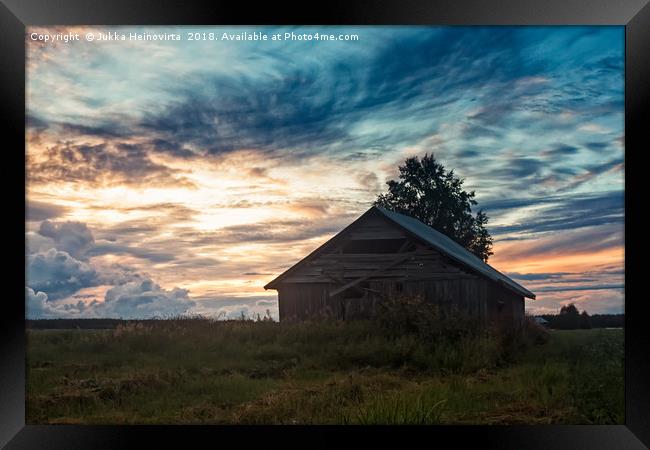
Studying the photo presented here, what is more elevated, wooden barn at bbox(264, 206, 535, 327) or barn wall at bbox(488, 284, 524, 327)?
wooden barn at bbox(264, 206, 535, 327)

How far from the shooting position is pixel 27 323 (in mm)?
7930

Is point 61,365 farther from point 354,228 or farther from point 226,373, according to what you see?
point 354,228

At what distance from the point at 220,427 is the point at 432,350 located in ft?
17.1

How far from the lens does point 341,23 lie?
7.61m

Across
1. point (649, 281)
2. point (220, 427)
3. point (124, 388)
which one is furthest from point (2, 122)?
point (649, 281)

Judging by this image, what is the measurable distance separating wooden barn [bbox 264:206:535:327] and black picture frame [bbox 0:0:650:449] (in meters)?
7.15

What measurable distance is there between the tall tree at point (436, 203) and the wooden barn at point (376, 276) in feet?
29.1

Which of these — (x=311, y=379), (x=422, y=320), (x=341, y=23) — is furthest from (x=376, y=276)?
(x=341, y=23)

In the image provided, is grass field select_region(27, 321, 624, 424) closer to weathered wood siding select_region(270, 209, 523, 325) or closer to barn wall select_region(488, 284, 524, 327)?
barn wall select_region(488, 284, 524, 327)

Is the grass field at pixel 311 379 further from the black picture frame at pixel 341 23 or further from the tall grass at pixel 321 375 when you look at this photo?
the black picture frame at pixel 341 23

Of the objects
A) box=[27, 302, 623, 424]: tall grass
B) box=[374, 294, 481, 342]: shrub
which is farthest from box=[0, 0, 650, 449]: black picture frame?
box=[374, 294, 481, 342]: shrub

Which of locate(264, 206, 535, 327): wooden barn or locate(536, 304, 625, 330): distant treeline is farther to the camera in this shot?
locate(264, 206, 535, 327): wooden barn

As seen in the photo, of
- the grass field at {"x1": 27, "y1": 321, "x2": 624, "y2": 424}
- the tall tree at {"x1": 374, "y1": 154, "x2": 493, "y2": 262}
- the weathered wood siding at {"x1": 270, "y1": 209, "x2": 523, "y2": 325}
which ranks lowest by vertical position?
the grass field at {"x1": 27, "y1": 321, "x2": 624, "y2": 424}

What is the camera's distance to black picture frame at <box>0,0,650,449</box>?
24.7 ft
